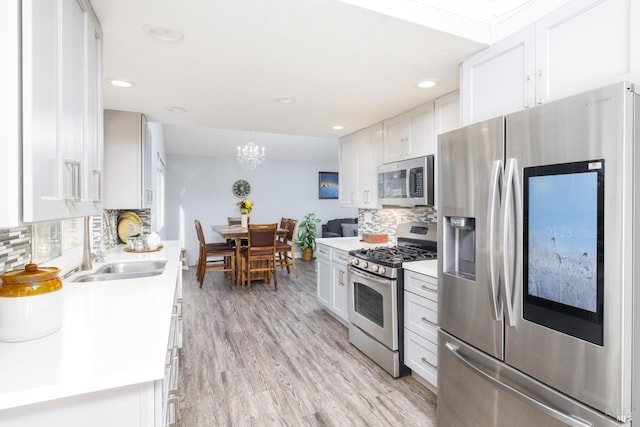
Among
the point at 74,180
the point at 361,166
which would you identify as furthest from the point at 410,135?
the point at 74,180

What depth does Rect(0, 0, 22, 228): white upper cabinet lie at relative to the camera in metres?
0.77

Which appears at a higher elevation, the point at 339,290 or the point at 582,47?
the point at 582,47

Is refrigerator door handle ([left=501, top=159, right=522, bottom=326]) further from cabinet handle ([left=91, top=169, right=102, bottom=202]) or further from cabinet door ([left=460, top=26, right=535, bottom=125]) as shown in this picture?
cabinet handle ([left=91, top=169, right=102, bottom=202])

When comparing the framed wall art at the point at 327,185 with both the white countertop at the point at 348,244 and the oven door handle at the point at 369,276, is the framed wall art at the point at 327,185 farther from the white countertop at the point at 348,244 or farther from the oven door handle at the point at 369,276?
the oven door handle at the point at 369,276

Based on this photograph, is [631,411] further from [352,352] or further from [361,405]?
[352,352]

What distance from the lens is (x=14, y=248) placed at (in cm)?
143

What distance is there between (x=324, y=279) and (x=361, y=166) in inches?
55.5

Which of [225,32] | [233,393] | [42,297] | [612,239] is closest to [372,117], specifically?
[225,32]

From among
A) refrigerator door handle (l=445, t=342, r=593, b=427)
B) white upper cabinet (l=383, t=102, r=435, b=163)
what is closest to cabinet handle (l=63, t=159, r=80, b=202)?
refrigerator door handle (l=445, t=342, r=593, b=427)

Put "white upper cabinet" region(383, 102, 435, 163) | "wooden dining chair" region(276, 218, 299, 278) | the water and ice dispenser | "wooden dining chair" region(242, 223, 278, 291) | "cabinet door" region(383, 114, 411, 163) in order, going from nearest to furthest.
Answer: the water and ice dispenser
"white upper cabinet" region(383, 102, 435, 163)
"cabinet door" region(383, 114, 411, 163)
"wooden dining chair" region(242, 223, 278, 291)
"wooden dining chair" region(276, 218, 299, 278)

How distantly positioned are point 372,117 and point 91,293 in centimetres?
273

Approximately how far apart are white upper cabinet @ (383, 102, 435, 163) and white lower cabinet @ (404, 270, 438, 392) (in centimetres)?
111

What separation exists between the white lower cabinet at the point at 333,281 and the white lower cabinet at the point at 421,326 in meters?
0.97

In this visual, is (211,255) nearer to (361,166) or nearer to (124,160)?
(124,160)
